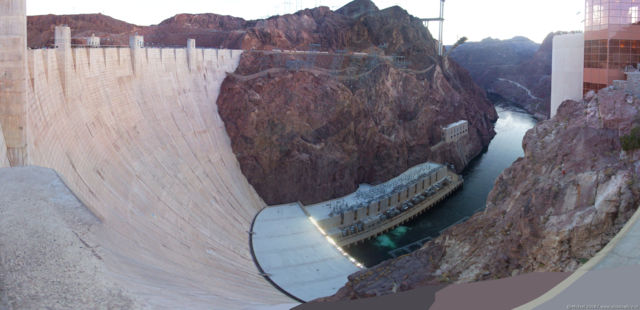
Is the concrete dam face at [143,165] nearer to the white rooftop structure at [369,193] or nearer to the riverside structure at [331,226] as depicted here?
the riverside structure at [331,226]

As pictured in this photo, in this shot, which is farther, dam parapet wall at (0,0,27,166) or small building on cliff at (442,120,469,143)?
small building on cliff at (442,120,469,143)

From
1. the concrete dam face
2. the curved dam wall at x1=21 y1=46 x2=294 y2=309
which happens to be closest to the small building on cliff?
the concrete dam face

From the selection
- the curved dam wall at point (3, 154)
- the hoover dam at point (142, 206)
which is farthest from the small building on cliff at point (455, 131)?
the curved dam wall at point (3, 154)

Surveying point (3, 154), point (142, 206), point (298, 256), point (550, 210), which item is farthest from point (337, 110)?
point (550, 210)

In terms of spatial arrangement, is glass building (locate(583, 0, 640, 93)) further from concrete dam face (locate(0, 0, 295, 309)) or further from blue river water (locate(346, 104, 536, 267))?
blue river water (locate(346, 104, 536, 267))

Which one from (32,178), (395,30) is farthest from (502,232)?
(395,30)

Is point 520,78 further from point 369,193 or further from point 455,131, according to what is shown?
point 369,193
